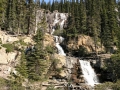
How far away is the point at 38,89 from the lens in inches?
1547

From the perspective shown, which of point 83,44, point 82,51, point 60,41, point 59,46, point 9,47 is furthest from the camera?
point 60,41

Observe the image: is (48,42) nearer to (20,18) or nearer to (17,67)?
(20,18)

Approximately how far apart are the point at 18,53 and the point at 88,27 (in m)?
32.7

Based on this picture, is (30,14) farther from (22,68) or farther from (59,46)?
(22,68)

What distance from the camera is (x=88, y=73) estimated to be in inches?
2213

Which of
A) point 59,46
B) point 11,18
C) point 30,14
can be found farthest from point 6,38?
point 59,46

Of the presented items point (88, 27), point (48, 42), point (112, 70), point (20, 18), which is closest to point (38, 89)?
point (112, 70)

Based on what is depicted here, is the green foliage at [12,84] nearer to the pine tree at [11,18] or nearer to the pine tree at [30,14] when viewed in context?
the pine tree at [30,14]

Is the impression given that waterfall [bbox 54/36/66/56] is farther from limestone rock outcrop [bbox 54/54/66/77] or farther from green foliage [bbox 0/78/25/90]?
green foliage [bbox 0/78/25/90]

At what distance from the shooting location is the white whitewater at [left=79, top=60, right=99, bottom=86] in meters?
54.2

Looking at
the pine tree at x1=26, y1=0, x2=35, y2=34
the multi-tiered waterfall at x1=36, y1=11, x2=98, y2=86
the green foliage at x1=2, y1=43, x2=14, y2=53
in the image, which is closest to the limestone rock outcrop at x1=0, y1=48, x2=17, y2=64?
the green foliage at x1=2, y1=43, x2=14, y2=53

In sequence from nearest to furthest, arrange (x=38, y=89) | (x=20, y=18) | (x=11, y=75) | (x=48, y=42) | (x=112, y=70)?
(x=38, y=89) < (x=11, y=75) < (x=112, y=70) < (x=48, y=42) < (x=20, y=18)

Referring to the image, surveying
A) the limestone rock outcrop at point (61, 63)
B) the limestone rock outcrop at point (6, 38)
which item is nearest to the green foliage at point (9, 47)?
the limestone rock outcrop at point (6, 38)

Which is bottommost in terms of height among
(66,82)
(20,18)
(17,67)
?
(66,82)
